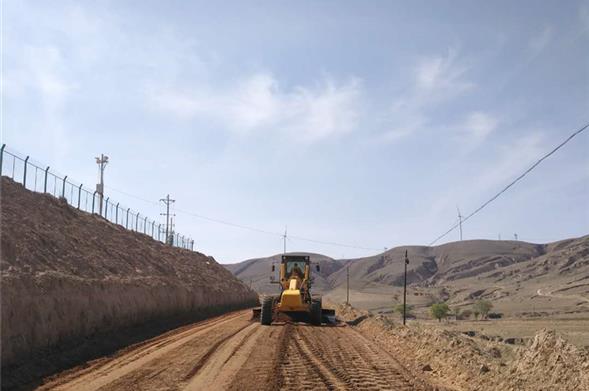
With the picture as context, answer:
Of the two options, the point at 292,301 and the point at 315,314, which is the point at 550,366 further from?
the point at 292,301

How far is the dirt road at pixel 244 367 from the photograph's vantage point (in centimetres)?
1311

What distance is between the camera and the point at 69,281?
68.7 feet

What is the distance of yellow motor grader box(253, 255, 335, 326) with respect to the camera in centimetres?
3122

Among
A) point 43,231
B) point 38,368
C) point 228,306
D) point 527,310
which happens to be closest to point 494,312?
point 527,310

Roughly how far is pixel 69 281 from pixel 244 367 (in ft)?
27.9

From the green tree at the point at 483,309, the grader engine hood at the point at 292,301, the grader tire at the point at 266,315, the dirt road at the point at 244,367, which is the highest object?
the grader engine hood at the point at 292,301

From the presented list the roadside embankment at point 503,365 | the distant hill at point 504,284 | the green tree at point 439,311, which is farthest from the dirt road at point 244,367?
the distant hill at point 504,284

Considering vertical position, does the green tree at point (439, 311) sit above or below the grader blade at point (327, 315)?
below

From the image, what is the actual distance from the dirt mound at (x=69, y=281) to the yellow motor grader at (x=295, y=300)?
6.28 metres

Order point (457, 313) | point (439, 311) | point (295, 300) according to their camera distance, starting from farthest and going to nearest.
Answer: point (457, 313) → point (439, 311) → point (295, 300)

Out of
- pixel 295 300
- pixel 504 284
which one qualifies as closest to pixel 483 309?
pixel 504 284

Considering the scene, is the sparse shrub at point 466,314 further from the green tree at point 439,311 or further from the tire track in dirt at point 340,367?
the tire track in dirt at point 340,367

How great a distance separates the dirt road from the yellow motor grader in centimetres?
744

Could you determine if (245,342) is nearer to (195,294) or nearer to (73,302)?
(73,302)
